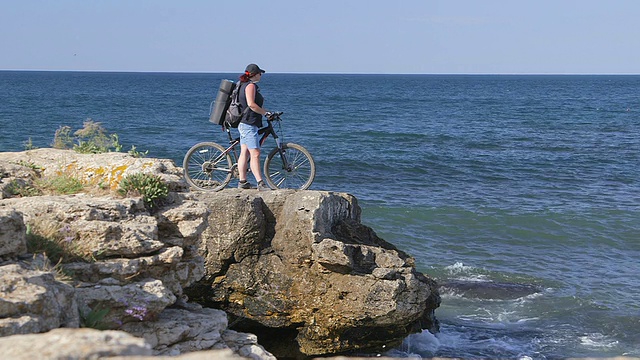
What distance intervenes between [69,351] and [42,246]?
329cm

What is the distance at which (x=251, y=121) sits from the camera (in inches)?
443

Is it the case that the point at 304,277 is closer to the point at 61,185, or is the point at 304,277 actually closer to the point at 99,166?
the point at 99,166

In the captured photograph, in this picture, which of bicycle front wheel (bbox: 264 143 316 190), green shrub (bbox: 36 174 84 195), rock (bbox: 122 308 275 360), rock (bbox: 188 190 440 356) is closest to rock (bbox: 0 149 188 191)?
green shrub (bbox: 36 174 84 195)

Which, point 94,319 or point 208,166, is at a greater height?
point 208,166

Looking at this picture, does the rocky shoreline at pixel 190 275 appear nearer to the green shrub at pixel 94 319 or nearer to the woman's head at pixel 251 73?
the green shrub at pixel 94 319

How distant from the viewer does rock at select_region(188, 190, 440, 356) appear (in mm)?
10555

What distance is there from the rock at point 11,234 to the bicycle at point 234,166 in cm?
584

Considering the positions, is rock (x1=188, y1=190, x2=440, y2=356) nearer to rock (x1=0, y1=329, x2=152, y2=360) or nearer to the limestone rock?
the limestone rock

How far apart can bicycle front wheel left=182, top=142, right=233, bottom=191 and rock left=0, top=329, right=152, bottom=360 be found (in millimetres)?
8250

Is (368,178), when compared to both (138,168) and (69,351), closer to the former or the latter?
(138,168)

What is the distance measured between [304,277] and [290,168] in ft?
6.86

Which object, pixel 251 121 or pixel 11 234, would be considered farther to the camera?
pixel 251 121

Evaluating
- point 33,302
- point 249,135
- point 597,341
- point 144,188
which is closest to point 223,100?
point 249,135

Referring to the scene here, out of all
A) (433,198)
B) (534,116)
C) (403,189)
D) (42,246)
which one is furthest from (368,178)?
(534,116)
